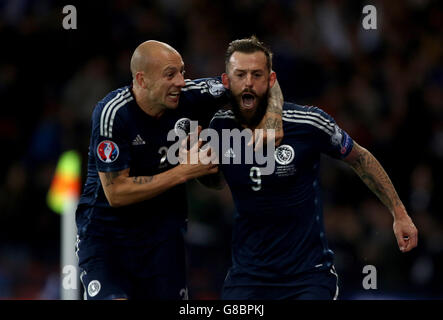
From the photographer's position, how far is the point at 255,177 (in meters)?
5.61

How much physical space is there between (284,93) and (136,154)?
14.3 ft

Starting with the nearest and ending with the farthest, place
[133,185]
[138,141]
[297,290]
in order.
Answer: [297,290]
[133,185]
[138,141]

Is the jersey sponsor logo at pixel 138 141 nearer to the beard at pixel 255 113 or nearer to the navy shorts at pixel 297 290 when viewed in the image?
the beard at pixel 255 113

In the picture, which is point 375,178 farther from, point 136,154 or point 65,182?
point 65,182

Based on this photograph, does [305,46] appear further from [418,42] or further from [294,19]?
[418,42]

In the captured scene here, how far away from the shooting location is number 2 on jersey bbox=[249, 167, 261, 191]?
18.4ft

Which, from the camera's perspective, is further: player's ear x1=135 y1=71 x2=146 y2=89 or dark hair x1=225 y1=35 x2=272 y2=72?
player's ear x1=135 y1=71 x2=146 y2=89

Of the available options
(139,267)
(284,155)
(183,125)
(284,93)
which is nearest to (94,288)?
(139,267)

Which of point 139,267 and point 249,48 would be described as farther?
point 139,267

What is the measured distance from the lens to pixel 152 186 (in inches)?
222

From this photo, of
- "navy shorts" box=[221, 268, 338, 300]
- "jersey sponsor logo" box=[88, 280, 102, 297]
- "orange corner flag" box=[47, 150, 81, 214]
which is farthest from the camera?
"orange corner flag" box=[47, 150, 81, 214]

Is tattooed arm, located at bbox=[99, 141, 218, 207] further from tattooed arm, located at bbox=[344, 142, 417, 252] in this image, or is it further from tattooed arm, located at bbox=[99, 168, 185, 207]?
tattooed arm, located at bbox=[344, 142, 417, 252]

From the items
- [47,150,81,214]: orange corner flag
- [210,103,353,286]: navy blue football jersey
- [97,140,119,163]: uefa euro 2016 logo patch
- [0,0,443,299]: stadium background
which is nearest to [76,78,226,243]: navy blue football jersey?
[97,140,119,163]: uefa euro 2016 logo patch

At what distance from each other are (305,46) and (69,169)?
13.3ft
